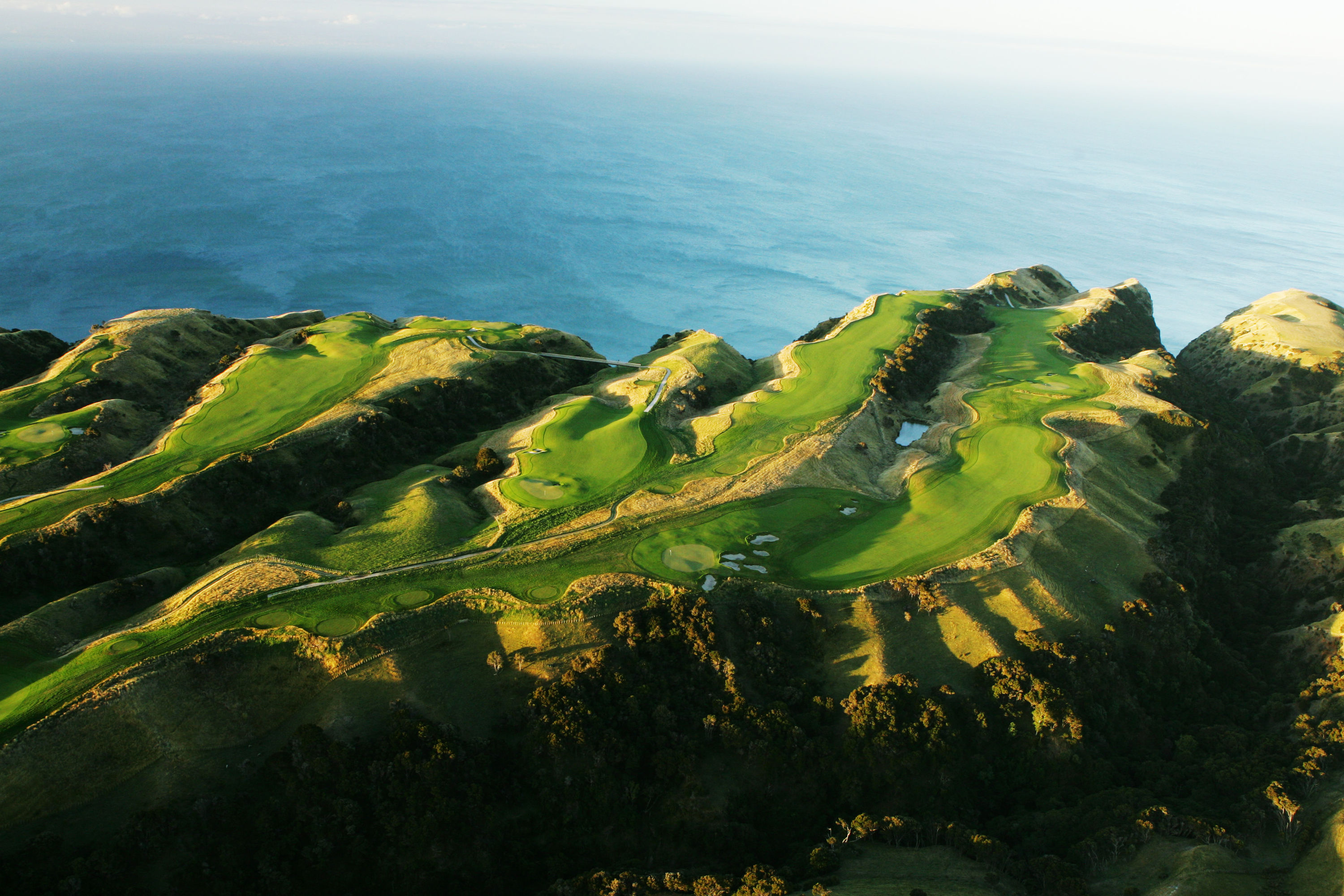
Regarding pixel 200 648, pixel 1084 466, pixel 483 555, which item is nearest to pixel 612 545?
pixel 483 555

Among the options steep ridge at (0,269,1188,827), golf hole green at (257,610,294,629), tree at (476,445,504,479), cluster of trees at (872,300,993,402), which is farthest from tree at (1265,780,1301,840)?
golf hole green at (257,610,294,629)

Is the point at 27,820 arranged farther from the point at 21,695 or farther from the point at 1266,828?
the point at 1266,828

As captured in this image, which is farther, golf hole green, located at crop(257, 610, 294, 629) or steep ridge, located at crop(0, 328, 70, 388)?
steep ridge, located at crop(0, 328, 70, 388)

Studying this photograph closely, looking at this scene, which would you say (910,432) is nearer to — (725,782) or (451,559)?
(725,782)

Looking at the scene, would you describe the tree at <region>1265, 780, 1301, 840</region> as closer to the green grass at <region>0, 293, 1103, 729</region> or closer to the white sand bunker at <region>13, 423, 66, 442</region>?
the green grass at <region>0, 293, 1103, 729</region>

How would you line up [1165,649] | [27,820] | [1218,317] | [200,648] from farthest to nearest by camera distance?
[1218,317] → [1165,649] → [200,648] → [27,820]

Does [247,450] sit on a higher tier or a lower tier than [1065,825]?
higher

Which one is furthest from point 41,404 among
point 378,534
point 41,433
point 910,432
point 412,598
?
point 910,432
